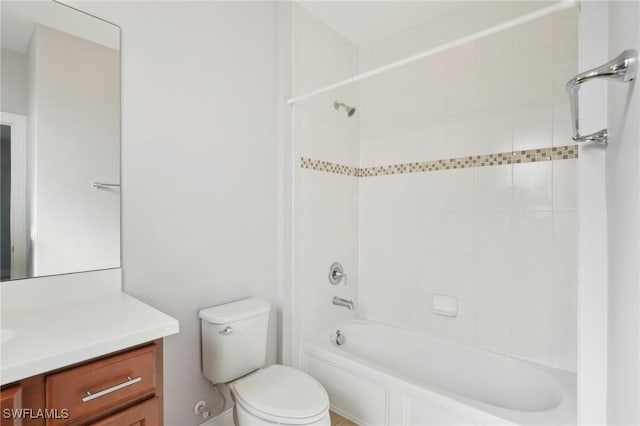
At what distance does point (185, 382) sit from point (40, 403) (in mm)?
928

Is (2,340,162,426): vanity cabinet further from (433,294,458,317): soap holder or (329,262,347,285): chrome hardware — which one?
(433,294,458,317): soap holder

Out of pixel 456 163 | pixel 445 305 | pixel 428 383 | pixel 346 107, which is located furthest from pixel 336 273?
pixel 346 107

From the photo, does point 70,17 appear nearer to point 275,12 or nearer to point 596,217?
point 275,12

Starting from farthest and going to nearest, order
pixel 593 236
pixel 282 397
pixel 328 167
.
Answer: pixel 328 167 < pixel 282 397 < pixel 593 236

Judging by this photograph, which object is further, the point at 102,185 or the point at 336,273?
the point at 336,273

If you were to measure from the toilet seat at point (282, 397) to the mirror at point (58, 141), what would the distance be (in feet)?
2.65

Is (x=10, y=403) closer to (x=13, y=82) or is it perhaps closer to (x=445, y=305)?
(x=13, y=82)

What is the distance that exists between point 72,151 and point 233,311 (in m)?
0.99

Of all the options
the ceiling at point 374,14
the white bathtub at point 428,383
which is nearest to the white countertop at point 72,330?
the white bathtub at point 428,383

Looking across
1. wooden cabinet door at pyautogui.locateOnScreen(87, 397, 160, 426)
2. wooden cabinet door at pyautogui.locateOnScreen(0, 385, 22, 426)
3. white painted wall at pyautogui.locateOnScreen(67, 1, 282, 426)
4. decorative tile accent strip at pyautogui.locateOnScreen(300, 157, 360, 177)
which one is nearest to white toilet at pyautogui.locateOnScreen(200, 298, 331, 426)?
white painted wall at pyautogui.locateOnScreen(67, 1, 282, 426)

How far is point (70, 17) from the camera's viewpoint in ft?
4.23

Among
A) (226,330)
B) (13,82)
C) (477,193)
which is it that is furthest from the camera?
(477,193)

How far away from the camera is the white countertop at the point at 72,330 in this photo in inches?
29.7

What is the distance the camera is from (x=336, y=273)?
240 centimetres
